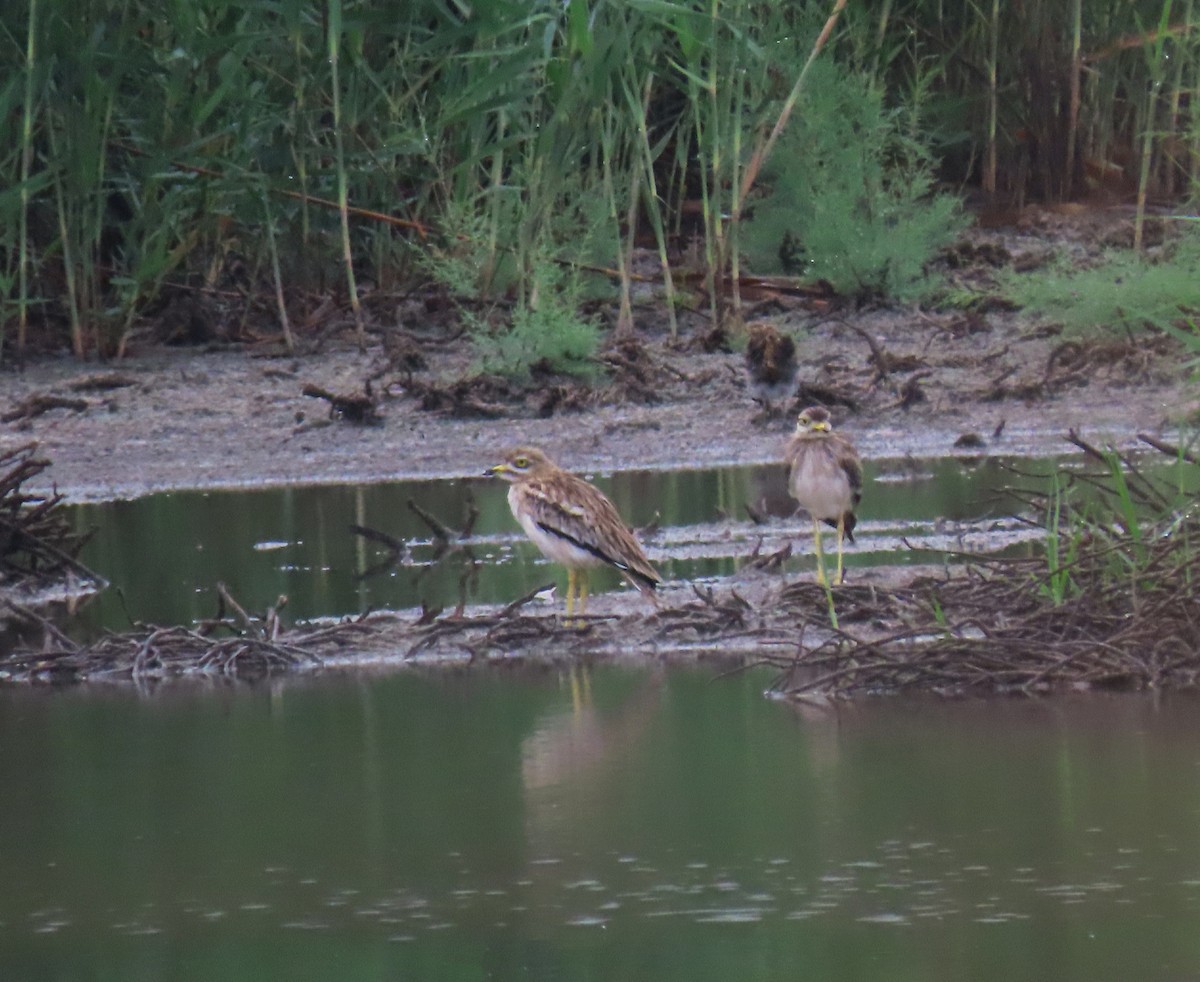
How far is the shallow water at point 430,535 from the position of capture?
318 inches

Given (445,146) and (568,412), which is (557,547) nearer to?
(568,412)

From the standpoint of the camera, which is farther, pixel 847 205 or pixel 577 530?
pixel 847 205

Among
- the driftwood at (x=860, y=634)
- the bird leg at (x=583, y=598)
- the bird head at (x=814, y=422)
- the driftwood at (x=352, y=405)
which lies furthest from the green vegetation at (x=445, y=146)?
the driftwood at (x=860, y=634)

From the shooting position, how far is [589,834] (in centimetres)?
501

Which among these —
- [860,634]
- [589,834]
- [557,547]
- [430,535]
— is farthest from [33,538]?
[589,834]

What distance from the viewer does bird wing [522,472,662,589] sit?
7.26 metres

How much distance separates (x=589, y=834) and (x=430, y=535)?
4262mm

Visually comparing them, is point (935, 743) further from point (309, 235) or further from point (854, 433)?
point (309, 235)

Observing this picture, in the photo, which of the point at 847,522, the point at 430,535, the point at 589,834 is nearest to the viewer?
the point at 589,834

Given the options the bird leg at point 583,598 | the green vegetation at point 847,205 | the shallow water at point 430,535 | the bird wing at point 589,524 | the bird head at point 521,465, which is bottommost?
the shallow water at point 430,535

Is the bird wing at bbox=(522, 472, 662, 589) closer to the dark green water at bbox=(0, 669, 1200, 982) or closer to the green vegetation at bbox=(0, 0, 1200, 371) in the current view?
the dark green water at bbox=(0, 669, 1200, 982)

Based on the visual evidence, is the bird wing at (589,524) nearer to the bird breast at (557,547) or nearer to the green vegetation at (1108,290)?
the bird breast at (557,547)

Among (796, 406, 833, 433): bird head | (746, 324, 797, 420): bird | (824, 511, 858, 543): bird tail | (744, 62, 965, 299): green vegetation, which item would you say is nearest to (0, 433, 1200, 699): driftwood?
(824, 511, 858, 543): bird tail

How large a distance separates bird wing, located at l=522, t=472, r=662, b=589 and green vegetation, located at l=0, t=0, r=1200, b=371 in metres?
3.57
